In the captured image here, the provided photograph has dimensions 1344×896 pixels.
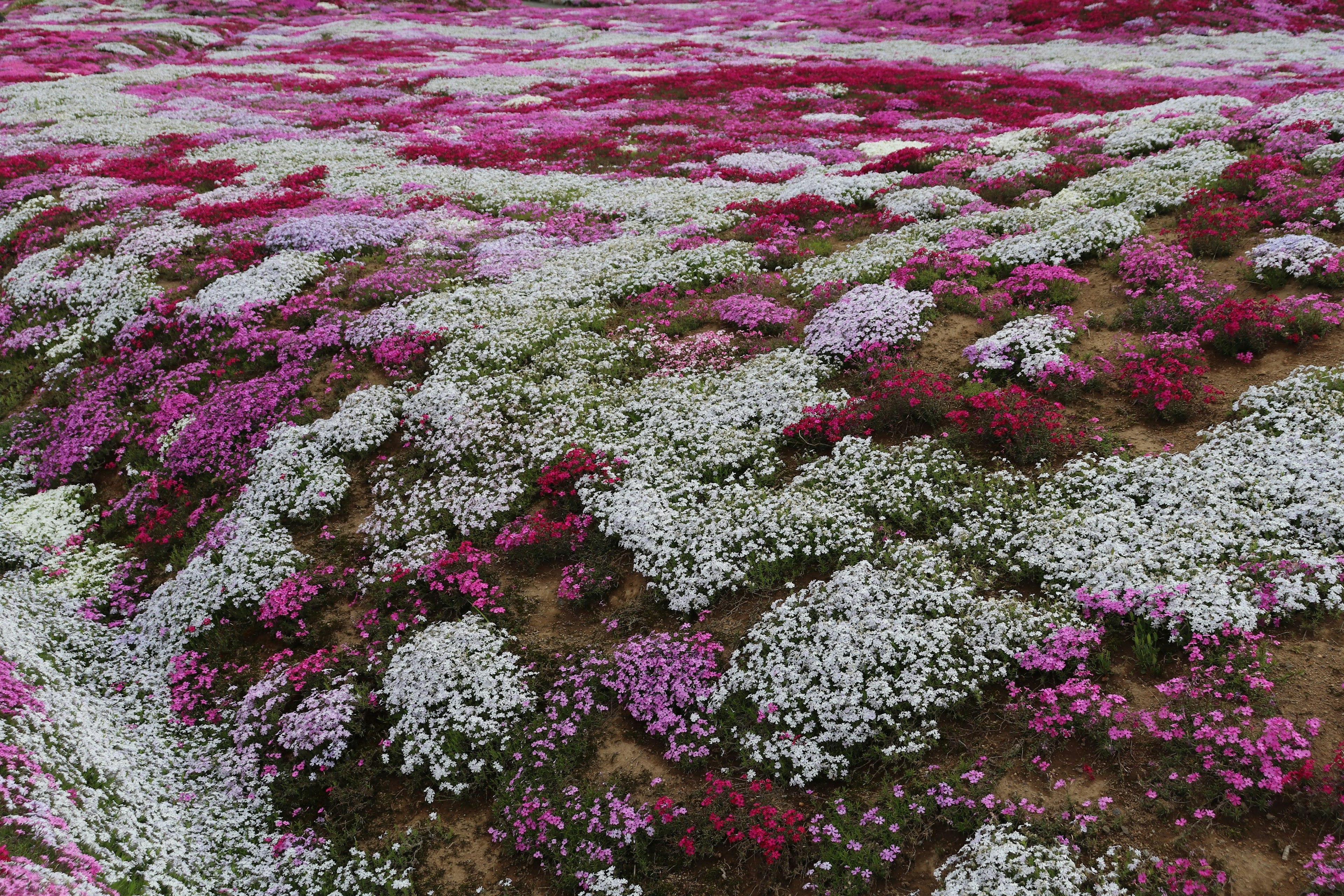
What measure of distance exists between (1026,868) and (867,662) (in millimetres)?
2718

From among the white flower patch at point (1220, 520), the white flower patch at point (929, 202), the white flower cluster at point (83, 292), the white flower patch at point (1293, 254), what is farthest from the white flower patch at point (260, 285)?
the white flower patch at point (1293, 254)

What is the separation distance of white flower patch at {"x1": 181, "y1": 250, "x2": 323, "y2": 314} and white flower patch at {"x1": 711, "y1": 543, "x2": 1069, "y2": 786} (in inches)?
634

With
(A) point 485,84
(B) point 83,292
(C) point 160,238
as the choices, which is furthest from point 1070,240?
(A) point 485,84

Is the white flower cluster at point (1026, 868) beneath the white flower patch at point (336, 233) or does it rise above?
beneath

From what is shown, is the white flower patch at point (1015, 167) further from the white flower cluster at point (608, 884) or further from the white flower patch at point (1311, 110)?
the white flower cluster at point (608, 884)

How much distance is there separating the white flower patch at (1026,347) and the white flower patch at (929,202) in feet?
23.0

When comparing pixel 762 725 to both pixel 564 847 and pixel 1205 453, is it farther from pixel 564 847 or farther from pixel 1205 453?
pixel 1205 453

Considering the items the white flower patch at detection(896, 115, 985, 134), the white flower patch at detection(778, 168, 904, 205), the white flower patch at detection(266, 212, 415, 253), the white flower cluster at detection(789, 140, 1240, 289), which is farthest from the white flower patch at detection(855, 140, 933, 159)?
the white flower patch at detection(266, 212, 415, 253)

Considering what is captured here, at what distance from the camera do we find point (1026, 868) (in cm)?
655

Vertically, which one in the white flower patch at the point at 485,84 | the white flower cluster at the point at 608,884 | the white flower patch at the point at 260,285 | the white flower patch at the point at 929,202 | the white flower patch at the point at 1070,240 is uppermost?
the white flower patch at the point at 485,84

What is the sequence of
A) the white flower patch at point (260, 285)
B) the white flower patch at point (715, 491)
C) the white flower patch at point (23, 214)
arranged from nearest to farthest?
the white flower patch at point (715, 491) < the white flower patch at point (260, 285) < the white flower patch at point (23, 214)

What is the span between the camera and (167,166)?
2933 centimetres

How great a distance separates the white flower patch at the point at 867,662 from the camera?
8328 mm

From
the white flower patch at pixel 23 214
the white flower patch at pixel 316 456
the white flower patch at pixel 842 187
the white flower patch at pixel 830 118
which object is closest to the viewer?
the white flower patch at pixel 316 456
